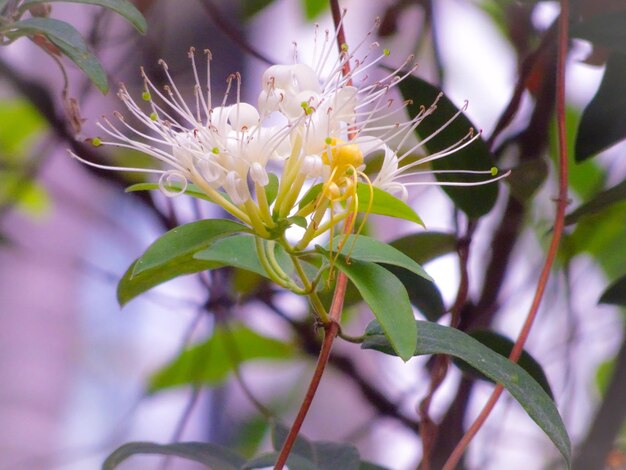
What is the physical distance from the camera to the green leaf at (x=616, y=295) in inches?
24.9

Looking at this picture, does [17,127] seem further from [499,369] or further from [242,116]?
[499,369]

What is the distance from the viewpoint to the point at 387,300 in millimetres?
394

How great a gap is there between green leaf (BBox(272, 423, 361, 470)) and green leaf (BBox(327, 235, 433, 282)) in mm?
190

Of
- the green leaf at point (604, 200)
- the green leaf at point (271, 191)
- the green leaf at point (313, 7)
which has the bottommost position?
the green leaf at point (604, 200)

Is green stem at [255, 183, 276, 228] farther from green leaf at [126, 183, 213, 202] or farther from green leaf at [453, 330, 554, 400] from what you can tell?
green leaf at [453, 330, 554, 400]

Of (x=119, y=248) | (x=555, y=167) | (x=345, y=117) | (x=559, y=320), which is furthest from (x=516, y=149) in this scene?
(x=119, y=248)

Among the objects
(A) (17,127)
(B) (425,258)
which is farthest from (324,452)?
(A) (17,127)

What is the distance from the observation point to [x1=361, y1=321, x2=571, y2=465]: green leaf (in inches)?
15.9

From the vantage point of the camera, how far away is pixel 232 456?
0.57 m

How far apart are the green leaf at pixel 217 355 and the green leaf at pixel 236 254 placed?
543 mm

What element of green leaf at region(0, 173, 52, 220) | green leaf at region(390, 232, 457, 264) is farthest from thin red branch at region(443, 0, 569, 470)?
green leaf at region(0, 173, 52, 220)

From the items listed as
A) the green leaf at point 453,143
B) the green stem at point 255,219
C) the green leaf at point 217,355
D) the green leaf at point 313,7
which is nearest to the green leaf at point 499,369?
the green stem at point 255,219

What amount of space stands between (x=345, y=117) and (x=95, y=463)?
81cm

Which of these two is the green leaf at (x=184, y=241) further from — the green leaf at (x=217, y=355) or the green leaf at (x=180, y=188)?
the green leaf at (x=217, y=355)
